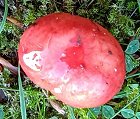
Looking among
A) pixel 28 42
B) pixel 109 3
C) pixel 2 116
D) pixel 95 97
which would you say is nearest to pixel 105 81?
pixel 95 97

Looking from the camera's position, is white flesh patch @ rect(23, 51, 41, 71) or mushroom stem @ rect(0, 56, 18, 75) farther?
mushroom stem @ rect(0, 56, 18, 75)

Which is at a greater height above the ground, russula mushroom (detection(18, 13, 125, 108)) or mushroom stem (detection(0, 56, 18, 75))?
russula mushroom (detection(18, 13, 125, 108))

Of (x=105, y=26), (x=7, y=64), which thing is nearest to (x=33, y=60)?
(x=7, y=64)

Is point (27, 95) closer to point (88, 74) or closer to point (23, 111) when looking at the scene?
point (23, 111)

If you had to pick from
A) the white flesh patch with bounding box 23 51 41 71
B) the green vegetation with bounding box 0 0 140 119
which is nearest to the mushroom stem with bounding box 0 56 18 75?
the green vegetation with bounding box 0 0 140 119

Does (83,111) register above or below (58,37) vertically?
below

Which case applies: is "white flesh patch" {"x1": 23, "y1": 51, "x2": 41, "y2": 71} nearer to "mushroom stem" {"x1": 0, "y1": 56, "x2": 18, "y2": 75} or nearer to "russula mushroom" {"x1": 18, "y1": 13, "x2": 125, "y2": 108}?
"russula mushroom" {"x1": 18, "y1": 13, "x2": 125, "y2": 108}

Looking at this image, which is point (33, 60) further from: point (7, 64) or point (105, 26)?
point (105, 26)
